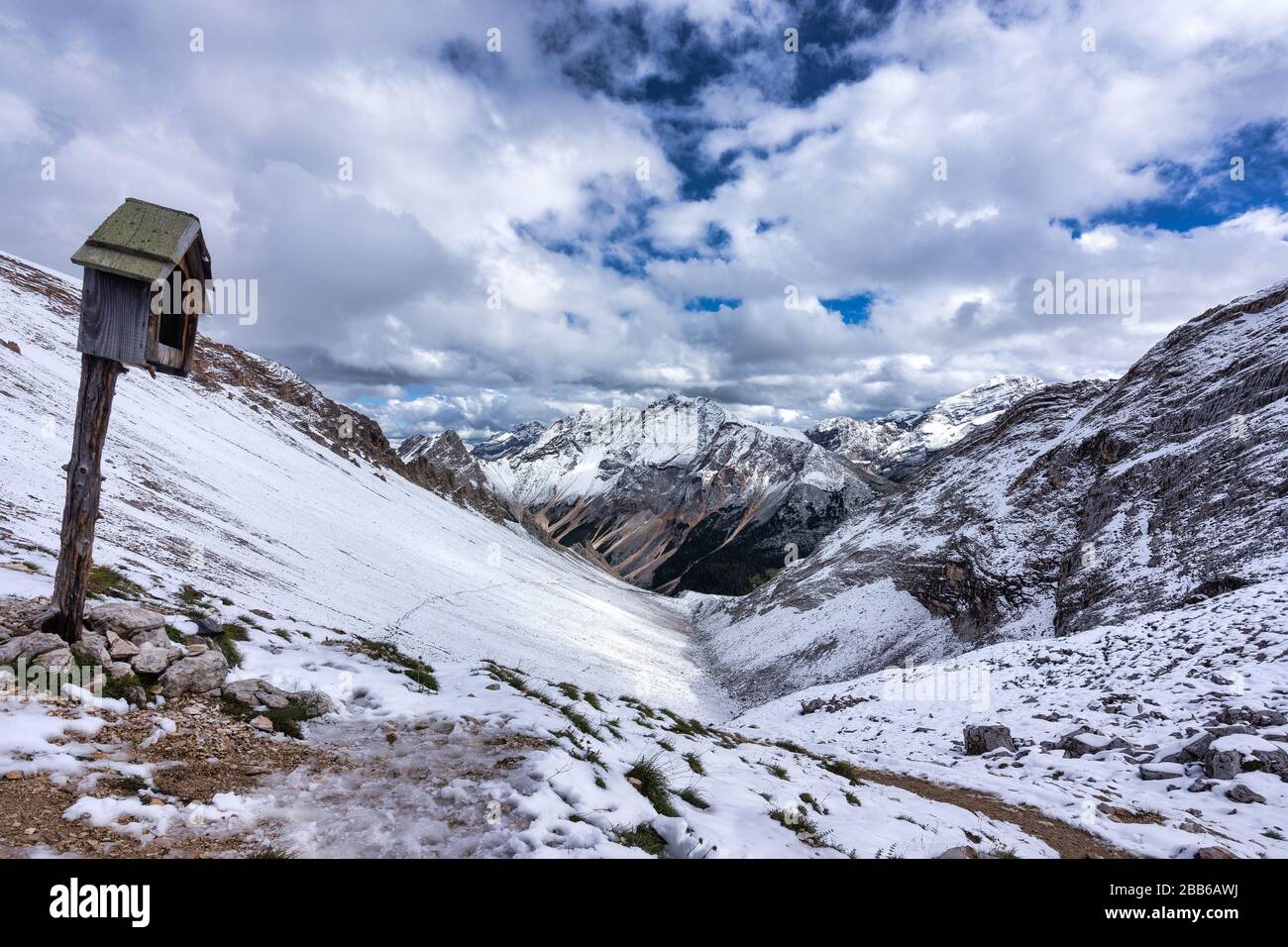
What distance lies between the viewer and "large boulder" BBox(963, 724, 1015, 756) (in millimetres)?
17141

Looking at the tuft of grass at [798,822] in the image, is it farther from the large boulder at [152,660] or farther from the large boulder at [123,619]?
the large boulder at [123,619]

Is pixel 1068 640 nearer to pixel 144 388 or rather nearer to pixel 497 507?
pixel 144 388

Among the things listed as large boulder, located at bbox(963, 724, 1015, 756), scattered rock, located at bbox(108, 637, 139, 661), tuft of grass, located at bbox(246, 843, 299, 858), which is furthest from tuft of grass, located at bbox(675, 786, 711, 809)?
large boulder, located at bbox(963, 724, 1015, 756)

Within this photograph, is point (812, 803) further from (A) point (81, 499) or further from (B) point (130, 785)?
(A) point (81, 499)

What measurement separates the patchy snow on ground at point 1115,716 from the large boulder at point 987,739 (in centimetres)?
47

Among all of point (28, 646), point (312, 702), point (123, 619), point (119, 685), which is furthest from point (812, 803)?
point (28, 646)

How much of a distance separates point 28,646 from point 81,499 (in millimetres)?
2146

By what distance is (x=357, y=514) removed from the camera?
61344mm

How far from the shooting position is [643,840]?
600 centimetres

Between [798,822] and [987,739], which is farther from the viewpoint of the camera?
[987,739]

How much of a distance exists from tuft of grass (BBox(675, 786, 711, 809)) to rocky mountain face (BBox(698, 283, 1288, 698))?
30775 mm

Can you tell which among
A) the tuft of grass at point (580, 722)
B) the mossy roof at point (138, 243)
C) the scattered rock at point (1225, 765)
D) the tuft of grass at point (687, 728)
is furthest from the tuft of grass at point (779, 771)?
the mossy roof at point (138, 243)
